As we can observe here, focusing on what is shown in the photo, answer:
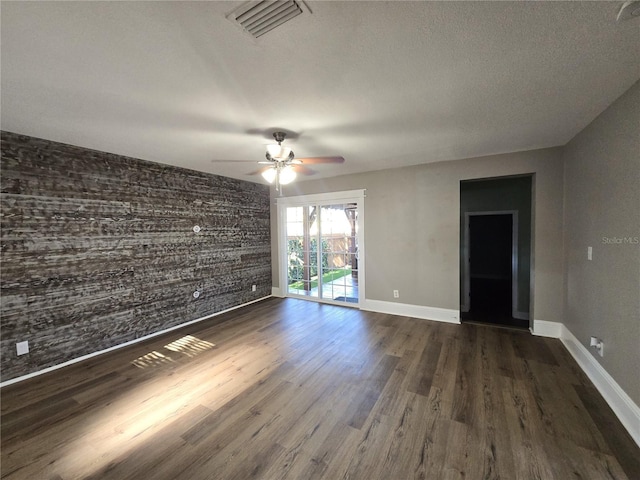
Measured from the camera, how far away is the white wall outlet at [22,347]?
259 cm

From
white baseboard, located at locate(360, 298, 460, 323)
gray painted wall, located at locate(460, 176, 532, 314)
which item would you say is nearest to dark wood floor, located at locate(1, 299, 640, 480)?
white baseboard, located at locate(360, 298, 460, 323)

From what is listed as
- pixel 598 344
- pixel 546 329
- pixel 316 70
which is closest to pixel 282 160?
pixel 316 70

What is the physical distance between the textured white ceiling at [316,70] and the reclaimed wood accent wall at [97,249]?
1.75 ft

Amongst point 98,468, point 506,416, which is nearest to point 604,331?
point 506,416

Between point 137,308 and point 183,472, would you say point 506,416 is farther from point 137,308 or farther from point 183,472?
point 137,308

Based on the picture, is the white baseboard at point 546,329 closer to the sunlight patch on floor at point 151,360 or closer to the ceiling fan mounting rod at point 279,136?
the ceiling fan mounting rod at point 279,136

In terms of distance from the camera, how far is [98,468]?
1.62m

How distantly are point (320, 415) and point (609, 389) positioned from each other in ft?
7.94

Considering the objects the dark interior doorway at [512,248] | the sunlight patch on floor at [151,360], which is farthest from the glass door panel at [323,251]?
the sunlight patch on floor at [151,360]

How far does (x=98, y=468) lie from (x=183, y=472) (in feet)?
1.88

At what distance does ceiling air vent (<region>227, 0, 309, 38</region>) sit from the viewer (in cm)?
118

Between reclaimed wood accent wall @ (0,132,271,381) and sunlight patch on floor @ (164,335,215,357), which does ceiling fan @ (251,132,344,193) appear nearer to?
reclaimed wood accent wall @ (0,132,271,381)

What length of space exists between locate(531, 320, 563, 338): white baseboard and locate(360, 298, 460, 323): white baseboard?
3.11 feet

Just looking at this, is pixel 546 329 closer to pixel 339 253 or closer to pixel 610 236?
pixel 610 236
